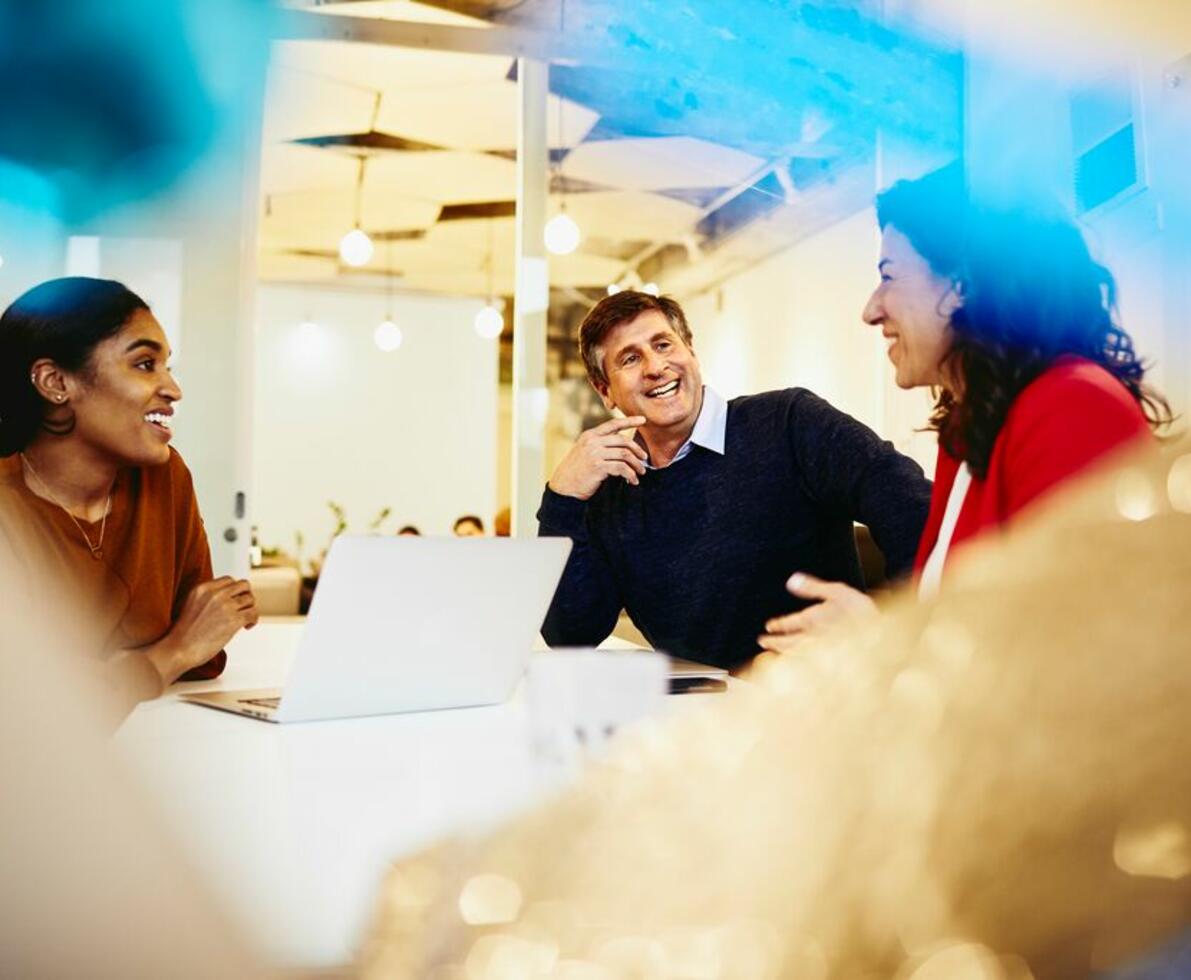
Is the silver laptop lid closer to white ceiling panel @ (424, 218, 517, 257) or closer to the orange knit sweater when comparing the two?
the orange knit sweater

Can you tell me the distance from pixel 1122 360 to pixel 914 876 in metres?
0.57

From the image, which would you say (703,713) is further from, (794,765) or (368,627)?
(368,627)

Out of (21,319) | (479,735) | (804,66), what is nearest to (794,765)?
(804,66)

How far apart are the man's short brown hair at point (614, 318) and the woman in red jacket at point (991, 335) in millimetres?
465

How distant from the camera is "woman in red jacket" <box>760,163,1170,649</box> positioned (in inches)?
18.6

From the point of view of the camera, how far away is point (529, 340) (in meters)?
2.39

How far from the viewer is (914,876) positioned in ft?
0.27

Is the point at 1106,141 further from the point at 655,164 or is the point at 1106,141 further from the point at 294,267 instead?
the point at 294,267

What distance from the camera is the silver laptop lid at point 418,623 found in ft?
1.63

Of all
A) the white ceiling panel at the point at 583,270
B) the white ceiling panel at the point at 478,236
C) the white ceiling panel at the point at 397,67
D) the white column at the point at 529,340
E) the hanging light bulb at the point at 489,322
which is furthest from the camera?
the hanging light bulb at the point at 489,322

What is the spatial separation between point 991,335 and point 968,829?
0.54 meters

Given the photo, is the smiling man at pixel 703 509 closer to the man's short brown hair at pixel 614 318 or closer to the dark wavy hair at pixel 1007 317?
the man's short brown hair at pixel 614 318

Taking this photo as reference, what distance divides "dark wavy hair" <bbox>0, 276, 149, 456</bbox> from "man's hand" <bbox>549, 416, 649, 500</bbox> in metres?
0.43

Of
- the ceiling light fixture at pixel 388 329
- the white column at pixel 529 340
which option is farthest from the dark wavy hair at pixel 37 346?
the ceiling light fixture at pixel 388 329
